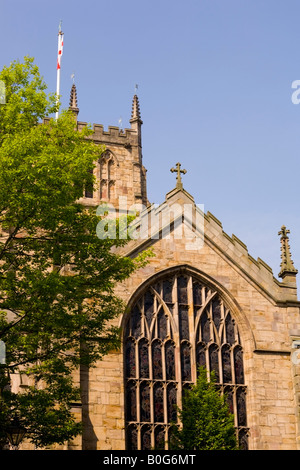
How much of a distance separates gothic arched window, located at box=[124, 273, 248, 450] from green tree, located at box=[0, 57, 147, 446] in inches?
278

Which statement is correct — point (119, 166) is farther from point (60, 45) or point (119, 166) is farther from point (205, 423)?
point (205, 423)

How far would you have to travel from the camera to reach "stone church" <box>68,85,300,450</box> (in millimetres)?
27156

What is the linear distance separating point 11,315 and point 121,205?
933 inches

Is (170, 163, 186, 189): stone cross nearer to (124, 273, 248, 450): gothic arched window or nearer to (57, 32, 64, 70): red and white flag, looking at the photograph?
(124, 273, 248, 450): gothic arched window

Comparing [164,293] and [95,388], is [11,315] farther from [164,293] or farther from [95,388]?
[164,293]

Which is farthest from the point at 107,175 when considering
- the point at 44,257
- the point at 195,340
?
the point at 44,257

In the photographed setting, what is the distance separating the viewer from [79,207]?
20016 mm

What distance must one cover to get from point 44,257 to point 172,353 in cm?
993

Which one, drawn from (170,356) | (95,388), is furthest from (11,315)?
(170,356)

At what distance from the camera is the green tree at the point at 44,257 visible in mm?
18938

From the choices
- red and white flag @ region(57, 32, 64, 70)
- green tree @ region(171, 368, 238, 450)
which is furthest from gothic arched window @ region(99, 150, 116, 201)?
green tree @ region(171, 368, 238, 450)

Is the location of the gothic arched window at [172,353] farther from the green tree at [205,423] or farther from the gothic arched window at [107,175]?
the gothic arched window at [107,175]

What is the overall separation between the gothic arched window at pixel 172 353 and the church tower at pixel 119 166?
2005cm

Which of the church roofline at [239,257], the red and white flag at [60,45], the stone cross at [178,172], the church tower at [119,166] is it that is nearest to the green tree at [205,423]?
the church roofline at [239,257]
